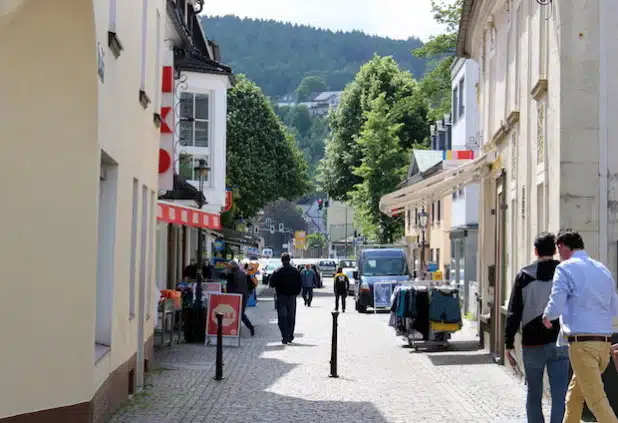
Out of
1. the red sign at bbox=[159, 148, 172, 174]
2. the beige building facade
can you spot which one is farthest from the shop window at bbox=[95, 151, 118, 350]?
the red sign at bbox=[159, 148, 172, 174]

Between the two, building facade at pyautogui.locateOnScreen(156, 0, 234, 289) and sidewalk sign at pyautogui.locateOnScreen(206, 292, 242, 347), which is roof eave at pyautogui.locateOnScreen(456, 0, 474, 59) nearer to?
building facade at pyautogui.locateOnScreen(156, 0, 234, 289)

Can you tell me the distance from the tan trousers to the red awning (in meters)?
12.1

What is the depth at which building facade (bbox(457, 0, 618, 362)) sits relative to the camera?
11797mm

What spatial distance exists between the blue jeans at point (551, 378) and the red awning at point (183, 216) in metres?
11.5

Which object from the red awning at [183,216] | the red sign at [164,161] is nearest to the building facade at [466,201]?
the red awning at [183,216]

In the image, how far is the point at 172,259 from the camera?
103 ft

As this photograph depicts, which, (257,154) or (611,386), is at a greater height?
(257,154)

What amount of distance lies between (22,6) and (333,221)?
12416 cm

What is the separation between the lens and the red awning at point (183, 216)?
67.3 feet

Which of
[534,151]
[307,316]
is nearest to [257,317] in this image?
[307,316]

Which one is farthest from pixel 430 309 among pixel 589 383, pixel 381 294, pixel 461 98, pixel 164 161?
pixel 461 98

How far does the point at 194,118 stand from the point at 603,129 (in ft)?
75.4

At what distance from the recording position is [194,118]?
33781 millimetres

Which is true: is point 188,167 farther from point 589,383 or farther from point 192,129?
point 589,383
